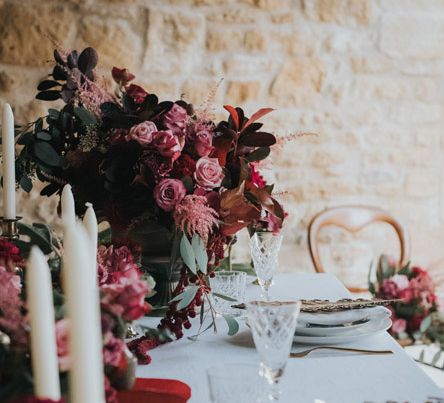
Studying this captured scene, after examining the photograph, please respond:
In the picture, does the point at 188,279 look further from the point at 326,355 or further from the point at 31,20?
the point at 31,20

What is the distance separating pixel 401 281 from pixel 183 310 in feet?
3.67

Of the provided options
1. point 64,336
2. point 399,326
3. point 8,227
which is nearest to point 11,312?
point 64,336

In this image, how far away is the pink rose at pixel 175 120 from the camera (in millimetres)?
1297

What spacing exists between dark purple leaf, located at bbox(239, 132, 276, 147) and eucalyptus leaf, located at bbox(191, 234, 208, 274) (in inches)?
9.8

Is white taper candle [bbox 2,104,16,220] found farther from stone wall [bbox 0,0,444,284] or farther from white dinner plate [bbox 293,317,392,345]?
stone wall [bbox 0,0,444,284]

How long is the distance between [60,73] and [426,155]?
6.48ft

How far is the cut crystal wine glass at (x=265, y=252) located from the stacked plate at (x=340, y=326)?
23cm

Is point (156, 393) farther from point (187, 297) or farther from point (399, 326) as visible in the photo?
point (399, 326)

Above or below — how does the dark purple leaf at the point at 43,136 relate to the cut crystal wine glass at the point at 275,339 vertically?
above

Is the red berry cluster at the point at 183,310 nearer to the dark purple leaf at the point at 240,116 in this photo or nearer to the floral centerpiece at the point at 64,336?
the dark purple leaf at the point at 240,116

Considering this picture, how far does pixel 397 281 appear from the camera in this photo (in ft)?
6.93

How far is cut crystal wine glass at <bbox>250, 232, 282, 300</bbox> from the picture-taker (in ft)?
4.73

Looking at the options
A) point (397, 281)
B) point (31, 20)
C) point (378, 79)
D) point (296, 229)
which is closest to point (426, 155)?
point (378, 79)

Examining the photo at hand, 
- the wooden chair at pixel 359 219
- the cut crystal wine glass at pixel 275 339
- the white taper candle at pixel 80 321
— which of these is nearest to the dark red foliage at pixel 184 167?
the cut crystal wine glass at pixel 275 339
